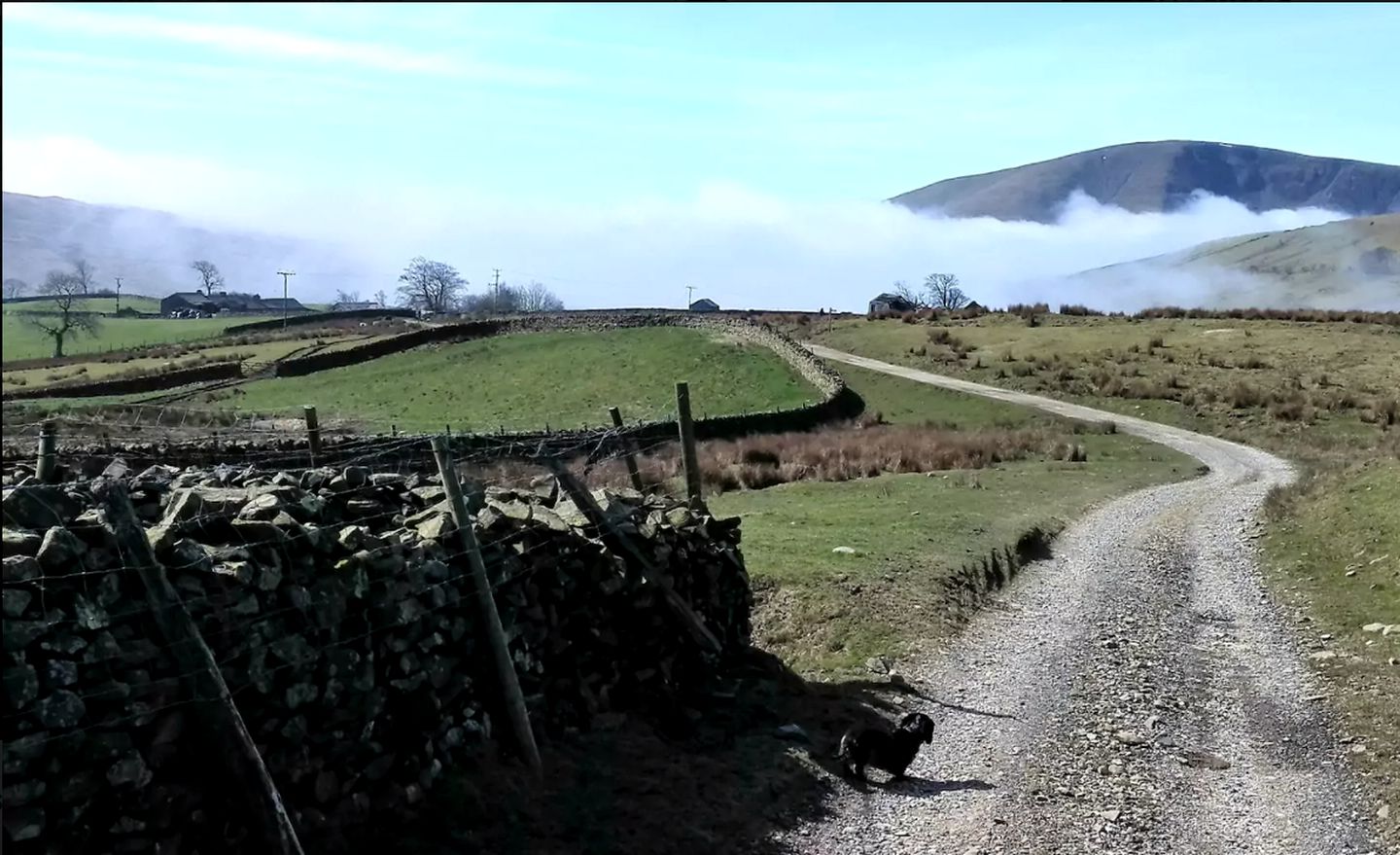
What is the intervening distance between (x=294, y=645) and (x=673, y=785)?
3519mm

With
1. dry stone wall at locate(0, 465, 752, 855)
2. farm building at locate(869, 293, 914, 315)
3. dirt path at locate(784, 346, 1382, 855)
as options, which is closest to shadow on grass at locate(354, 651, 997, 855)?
dry stone wall at locate(0, 465, 752, 855)

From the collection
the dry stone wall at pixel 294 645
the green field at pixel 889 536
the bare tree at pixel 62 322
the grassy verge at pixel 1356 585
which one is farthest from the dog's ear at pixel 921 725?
the bare tree at pixel 62 322

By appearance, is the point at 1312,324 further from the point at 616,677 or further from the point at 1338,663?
the point at 616,677

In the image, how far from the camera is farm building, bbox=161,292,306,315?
425 feet

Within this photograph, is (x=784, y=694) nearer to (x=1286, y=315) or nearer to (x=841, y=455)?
(x=841, y=455)

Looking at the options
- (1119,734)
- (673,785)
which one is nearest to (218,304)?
(673,785)

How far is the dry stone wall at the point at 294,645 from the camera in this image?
5.66m

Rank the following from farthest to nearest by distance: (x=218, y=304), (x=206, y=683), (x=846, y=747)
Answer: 1. (x=218, y=304)
2. (x=846, y=747)
3. (x=206, y=683)

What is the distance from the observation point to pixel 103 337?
92.6 m

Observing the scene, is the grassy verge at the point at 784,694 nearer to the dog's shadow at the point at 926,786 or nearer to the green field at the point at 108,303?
the dog's shadow at the point at 926,786

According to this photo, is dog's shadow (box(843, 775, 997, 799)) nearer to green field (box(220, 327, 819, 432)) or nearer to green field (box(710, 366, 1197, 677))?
green field (box(710, 366, 1197, 677))

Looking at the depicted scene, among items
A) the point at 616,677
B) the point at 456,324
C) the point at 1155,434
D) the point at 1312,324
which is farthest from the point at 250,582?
the point at 456,324

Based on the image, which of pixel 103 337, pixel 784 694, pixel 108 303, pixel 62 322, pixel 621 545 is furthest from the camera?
pixel 108 303

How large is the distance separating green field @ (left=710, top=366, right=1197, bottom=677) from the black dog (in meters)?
2.82
